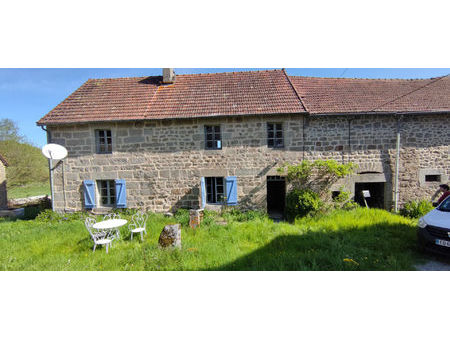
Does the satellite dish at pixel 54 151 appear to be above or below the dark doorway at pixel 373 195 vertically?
above

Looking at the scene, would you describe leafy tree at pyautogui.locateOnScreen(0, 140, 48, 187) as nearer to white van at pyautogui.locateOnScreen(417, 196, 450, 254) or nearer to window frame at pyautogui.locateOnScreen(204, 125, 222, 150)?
window frame at pyautogui.locateOnScreen(204, 125, 222, 150)

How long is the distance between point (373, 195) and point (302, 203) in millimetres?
4214

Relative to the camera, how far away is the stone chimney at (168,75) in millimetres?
8141

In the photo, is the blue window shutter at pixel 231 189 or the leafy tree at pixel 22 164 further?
the leafy tree at pixel 22 164

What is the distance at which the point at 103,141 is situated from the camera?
24.5ft

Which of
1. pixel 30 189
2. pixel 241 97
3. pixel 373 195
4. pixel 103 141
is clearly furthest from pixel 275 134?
pixel 30 189

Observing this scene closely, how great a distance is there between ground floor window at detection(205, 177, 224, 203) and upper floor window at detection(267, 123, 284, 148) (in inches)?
97.1

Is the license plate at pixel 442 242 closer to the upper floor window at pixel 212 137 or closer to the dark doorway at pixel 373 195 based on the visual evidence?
the dark doorway at pixel 373 195

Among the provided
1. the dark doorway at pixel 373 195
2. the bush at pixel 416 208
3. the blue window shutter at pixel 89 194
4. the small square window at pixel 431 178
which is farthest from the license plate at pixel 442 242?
the blue window shutter at pixel 89 194

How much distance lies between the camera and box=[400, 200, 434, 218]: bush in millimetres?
6574

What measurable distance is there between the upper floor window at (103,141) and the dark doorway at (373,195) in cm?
1072

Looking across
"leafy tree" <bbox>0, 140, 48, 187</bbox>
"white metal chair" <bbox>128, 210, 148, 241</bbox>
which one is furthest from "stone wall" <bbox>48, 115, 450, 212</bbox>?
"leafy tree" <bbox>0, 140, 48, 187</bbox>

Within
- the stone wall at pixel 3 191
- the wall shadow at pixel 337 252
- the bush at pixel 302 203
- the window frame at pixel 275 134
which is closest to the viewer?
the wall shadow at pixel 337 252

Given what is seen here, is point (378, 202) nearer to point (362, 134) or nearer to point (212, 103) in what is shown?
point (362, 134)
